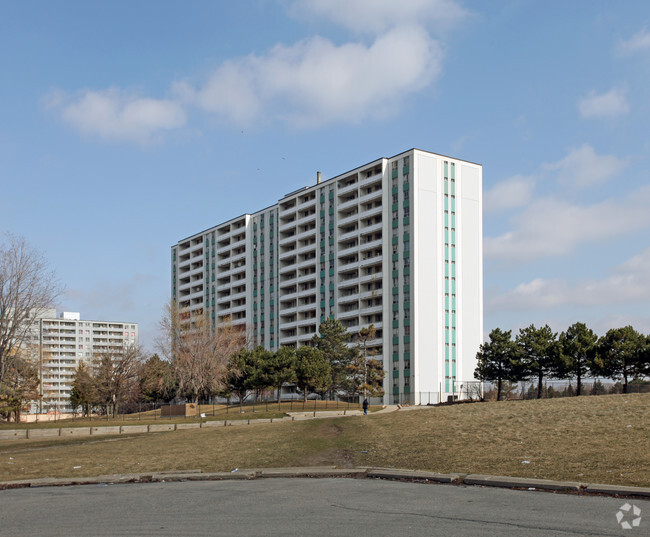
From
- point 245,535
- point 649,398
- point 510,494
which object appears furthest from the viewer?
point 649,398

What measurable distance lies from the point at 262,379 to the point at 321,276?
1364 inches

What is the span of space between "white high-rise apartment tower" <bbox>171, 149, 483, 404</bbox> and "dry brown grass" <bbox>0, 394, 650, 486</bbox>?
65.6 meters

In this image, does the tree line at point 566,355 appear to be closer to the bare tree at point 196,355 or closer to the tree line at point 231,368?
the tree line at point 231,368

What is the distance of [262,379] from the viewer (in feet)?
282

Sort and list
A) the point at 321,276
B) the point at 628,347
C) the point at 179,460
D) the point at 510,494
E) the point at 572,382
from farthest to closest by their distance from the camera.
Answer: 1. the point at 321,276
2. the point at 572,382
3. the point at 628,347
4. the point at 179,460
5. the point at 510,494

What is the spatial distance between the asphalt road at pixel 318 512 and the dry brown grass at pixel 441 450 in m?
3.38

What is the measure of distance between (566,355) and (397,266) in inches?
1269

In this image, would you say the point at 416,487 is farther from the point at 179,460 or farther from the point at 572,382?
the point at 572,382

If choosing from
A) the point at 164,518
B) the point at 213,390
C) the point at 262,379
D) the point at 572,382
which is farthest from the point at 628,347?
the point at 164,518

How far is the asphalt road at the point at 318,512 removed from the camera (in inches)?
413

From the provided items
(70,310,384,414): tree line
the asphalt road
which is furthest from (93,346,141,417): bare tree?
the asphalt road

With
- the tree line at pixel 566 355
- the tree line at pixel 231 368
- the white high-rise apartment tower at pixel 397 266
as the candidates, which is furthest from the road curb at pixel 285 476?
the white high-rise apartment tower at pixel 397 266

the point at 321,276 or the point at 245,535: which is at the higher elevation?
the point at 321,276

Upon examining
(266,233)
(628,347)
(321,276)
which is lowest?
(628,347)
